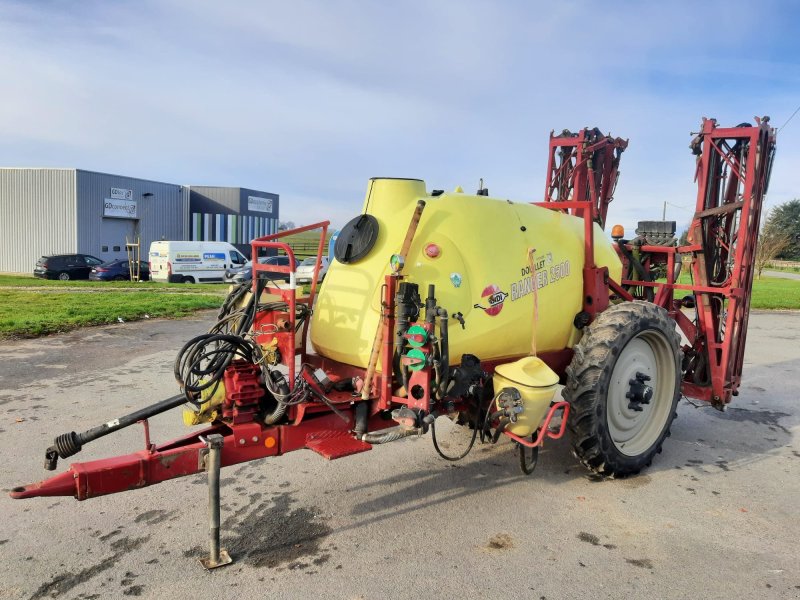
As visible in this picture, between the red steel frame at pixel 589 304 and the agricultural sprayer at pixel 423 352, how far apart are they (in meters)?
0.02

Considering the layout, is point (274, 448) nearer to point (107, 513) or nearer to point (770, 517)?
point (107, 513)

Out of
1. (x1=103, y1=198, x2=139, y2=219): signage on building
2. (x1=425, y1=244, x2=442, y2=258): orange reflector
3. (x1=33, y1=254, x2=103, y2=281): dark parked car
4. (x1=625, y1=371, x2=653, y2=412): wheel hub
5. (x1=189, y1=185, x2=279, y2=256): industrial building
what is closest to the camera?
(x1=425, y1=244, x2=442, y2=258): orange reflector

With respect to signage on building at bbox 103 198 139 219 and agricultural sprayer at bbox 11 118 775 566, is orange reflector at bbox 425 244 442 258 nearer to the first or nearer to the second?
agricultural sprayer at bbox 11 118 775 566

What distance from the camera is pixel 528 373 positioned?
4004 mm

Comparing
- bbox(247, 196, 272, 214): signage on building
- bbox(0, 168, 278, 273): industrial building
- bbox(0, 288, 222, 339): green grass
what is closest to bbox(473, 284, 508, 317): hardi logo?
bbox(0, 288, 222, 339): green grass

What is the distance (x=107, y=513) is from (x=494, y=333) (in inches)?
108

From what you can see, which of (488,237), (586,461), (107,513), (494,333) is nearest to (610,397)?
(586,461)

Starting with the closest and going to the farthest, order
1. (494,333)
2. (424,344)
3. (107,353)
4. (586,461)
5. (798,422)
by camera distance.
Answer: (424,344) → (494,333) → (586,461) → (798,422) → (107,353)

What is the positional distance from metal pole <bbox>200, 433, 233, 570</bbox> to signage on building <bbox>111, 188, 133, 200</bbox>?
1437 inches

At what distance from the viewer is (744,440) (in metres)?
5.71

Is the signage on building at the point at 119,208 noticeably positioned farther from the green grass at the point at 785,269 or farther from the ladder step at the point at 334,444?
the green grass at the point at 785,269

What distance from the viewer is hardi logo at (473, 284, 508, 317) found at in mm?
4004

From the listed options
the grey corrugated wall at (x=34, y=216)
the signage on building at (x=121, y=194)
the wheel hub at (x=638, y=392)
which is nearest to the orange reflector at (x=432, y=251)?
the wheel hub at (x=638, y=392)

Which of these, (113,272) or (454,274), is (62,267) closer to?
(113,272)
